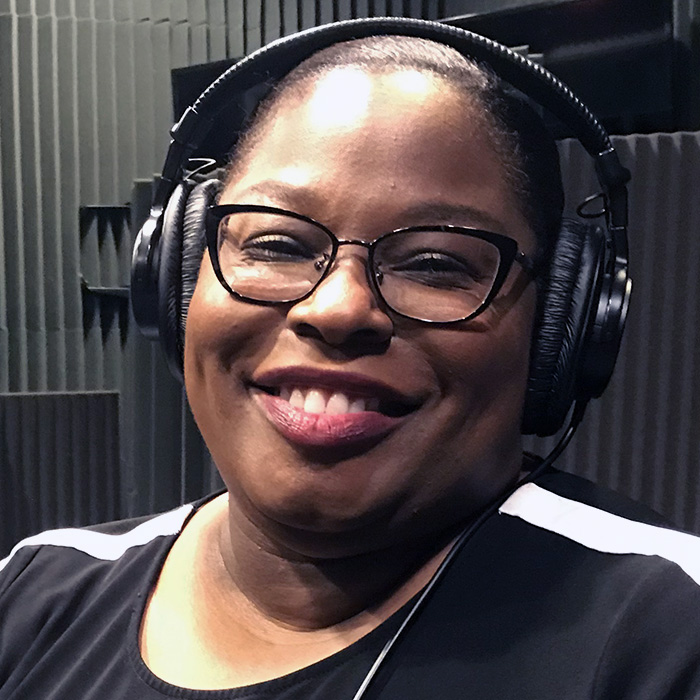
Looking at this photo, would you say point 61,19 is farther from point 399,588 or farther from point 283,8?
point 399,588

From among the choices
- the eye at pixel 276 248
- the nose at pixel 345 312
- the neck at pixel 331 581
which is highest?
the eye at pixel 276 248

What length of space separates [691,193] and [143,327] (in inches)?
48.0

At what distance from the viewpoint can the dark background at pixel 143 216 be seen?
1.49 m

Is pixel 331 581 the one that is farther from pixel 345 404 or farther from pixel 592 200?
pixel 592 200

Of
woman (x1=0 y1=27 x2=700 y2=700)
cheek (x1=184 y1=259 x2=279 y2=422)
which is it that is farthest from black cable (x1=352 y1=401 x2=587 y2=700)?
cheek (x1=184 y1=259 x2=279 y2=422)

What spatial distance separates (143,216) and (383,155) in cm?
143

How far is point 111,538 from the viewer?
34.2 inches

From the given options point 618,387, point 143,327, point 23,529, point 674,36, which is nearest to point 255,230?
point 143,327

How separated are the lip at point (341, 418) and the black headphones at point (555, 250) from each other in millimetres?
148

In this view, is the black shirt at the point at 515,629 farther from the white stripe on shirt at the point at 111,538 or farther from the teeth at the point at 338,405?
the teeth at the point at 338,405

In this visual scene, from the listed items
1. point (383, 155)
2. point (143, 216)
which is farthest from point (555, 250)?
point (143, 216)

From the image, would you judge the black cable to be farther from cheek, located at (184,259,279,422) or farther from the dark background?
the dark background

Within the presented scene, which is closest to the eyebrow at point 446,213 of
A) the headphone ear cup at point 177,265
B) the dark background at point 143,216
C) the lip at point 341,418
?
the lip at point 341,418

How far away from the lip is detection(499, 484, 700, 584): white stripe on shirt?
0.16m
